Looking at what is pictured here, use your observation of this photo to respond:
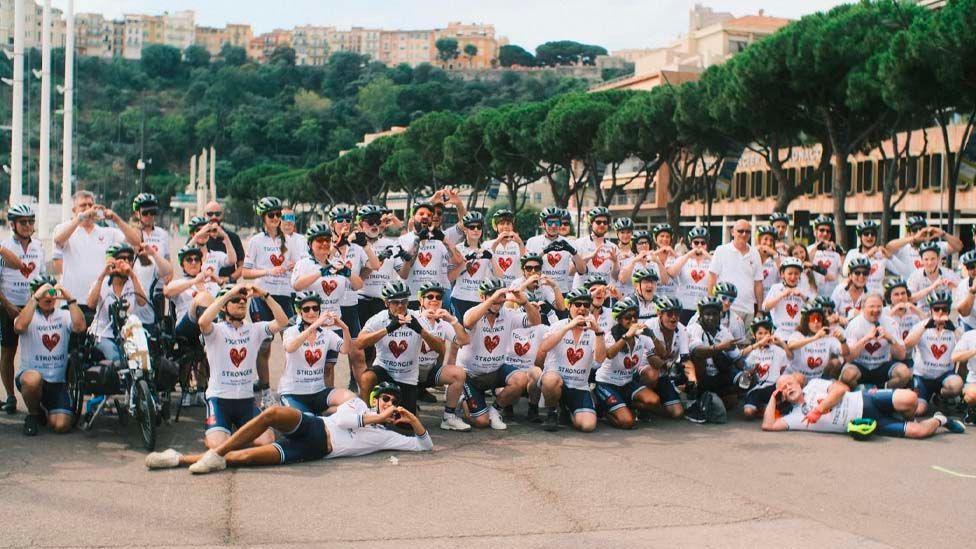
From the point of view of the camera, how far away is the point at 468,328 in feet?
37.2

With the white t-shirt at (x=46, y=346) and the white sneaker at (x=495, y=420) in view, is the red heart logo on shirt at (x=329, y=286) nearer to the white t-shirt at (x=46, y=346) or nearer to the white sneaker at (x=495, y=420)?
the white sneaker at (x=495, y=420)

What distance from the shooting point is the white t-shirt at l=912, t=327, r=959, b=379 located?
11914mm

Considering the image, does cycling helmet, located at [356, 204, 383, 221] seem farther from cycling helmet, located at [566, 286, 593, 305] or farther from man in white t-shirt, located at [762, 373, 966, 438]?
man in white t-shirt, located at [762, 373, 966, 438]

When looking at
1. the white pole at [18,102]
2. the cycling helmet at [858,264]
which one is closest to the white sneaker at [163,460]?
the cycling helmet at [858,264]

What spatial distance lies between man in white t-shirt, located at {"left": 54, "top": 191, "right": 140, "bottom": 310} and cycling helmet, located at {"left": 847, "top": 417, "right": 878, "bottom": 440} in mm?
7346

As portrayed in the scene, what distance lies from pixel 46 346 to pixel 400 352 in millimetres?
3222

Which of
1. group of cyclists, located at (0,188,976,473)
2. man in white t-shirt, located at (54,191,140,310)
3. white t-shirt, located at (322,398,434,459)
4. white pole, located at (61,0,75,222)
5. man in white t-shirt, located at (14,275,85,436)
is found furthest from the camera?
white pole, located at (61,0,75,222)

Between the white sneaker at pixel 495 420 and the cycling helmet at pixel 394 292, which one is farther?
the white sneaker at pixel 495 420

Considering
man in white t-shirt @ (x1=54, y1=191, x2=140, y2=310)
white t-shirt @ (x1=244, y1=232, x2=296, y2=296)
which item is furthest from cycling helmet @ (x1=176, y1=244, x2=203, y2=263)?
white t-shirt @ (x1=244, y1=232, x2=296, y2=296)

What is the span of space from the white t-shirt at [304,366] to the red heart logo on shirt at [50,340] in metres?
2.17

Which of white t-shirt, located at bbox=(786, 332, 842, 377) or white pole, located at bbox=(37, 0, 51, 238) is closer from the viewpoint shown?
white t-shirt, located at bbox=(786, 332, 842, 377)

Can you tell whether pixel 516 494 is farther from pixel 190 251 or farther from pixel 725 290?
pixel 725 290

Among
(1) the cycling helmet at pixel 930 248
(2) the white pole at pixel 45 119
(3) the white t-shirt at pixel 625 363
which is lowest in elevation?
(3) the white t-shirt at pixel 625 363

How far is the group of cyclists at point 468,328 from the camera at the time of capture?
9.80 meters
